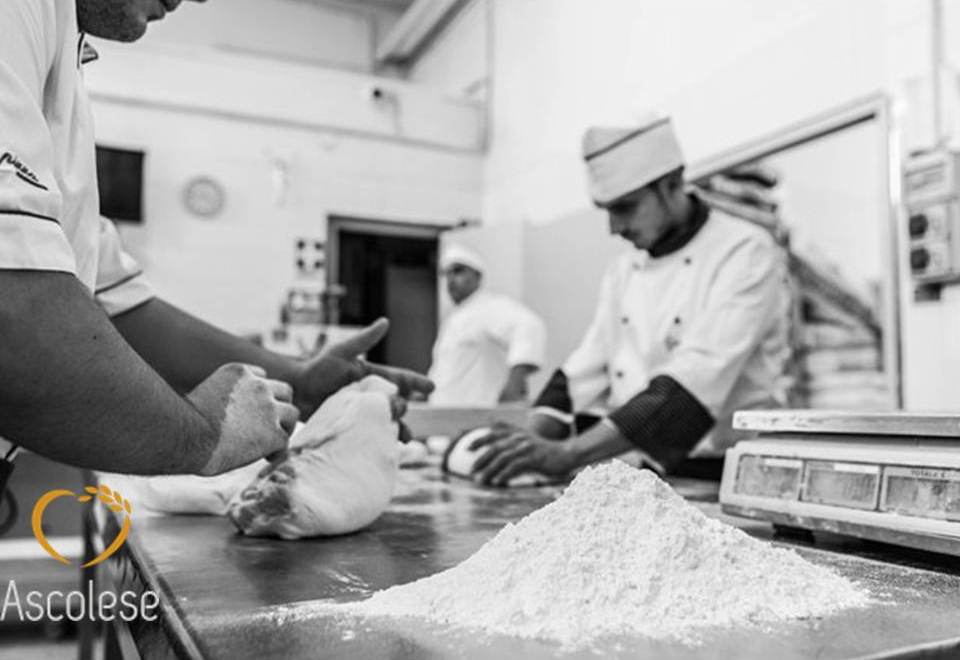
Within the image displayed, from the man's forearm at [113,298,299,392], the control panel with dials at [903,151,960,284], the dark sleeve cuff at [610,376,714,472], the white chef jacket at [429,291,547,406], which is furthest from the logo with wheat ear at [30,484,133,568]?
the white chef jacket at [429,291,547,406]

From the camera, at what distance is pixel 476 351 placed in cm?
529

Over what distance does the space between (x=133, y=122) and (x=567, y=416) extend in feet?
13.7

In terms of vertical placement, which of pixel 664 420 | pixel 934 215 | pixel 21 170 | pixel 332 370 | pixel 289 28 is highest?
pixel 289 28

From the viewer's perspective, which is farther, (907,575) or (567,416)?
(567,416)

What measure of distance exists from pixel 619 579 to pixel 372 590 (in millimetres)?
265

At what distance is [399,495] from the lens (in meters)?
1.67

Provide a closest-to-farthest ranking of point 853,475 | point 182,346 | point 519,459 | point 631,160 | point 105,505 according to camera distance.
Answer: point 853,475 < point 105,505 < point 182,346 < point 519,459 < point 631,160

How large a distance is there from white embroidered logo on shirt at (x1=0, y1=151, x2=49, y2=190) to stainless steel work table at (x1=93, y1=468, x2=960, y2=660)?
425 mm

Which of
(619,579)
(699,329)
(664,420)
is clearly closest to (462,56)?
(699,329)

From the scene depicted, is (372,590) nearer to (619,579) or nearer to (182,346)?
(619,579)

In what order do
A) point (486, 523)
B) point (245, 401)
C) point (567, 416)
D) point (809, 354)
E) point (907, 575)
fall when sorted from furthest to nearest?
point (809, 354) < point (567, 416) < point (486, 523) < point (245, 401) < point (907, 575)

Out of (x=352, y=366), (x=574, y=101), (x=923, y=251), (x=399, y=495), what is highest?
(x=574, y=101)

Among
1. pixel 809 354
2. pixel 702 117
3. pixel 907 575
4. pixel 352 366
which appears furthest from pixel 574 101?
pixel 907 575

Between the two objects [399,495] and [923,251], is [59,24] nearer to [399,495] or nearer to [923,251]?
[399,495]
